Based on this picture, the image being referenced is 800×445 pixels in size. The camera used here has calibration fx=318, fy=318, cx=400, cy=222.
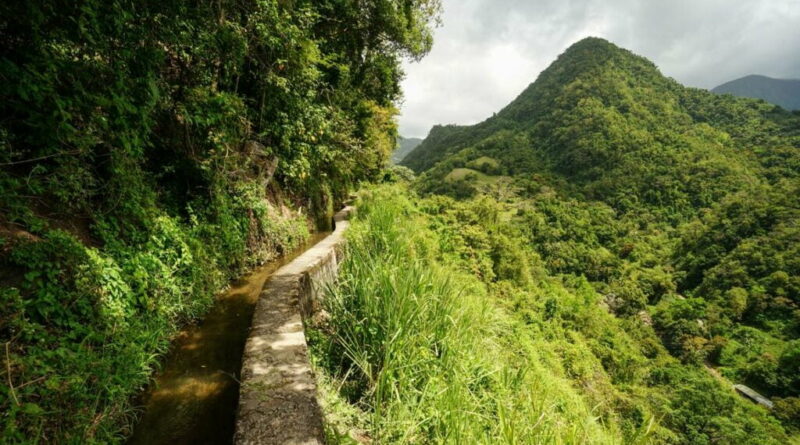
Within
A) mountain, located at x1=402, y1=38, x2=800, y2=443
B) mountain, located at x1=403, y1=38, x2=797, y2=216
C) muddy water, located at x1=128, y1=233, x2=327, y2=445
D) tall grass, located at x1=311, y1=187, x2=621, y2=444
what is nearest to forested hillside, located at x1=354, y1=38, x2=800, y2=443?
mountain, located at x1=402, y1=38, x2=800, y2=443

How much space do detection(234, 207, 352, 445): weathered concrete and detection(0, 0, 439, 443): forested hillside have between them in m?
0.88

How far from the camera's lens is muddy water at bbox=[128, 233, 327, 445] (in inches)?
91.2

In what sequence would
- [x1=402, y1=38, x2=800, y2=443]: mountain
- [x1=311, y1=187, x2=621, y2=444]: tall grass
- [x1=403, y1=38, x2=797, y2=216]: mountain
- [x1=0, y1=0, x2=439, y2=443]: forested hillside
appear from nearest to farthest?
1. [x1=0, y1=0, x2=439, y2=443]: forested hillside
2. [x1=311, y1=187, x2=621, y2=444]: tall grass
3. [x1=402, y1=38, x2=800, y2=443]: mountain
4. [x1=403, y1=38, x2=797, y2=216]: mountain

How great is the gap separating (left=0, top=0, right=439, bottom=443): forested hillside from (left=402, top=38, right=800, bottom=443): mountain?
24.8 ft

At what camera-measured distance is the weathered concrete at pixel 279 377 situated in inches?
75.6

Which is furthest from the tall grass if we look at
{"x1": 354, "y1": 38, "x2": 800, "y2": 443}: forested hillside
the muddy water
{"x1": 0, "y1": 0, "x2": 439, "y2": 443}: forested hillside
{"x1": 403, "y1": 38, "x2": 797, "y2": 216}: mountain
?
{"x1": 403, "y1": 38, "x2": 797, "y2": 216}: mountain

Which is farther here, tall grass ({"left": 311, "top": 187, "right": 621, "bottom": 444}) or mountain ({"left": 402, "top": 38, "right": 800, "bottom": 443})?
mountain ({"left": 402, "top": 38, "right": 800, "bottom": 443})

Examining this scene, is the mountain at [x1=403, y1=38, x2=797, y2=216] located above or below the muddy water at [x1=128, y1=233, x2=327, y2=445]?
above

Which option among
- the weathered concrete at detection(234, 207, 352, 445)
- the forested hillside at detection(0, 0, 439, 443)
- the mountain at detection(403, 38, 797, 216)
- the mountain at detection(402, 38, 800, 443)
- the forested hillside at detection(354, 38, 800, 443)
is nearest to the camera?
the weathered concrete at detection(234, 207, 352, 445)

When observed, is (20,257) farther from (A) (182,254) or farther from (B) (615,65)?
(B) (615,65)

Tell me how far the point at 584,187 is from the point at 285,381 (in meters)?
82.8

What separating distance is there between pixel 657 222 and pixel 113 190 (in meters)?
84.8

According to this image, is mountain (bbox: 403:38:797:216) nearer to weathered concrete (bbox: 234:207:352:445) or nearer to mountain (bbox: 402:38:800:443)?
mountain (bbox: 402:38:800:443)

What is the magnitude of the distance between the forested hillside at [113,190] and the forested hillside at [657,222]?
7.48m
